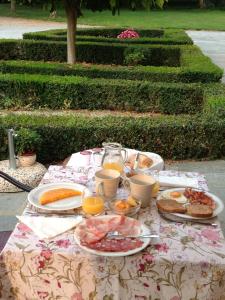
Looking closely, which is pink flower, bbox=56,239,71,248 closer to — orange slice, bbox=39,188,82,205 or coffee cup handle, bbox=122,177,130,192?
orange slice, bbox=39,188,82,205

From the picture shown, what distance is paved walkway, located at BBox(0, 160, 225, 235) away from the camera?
4410mm

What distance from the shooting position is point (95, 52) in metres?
13.3

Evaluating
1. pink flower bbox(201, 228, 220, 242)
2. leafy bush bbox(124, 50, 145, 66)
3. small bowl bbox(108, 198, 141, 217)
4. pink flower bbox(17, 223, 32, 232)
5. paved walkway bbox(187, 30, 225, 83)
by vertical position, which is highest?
small bowl bbox(108, 198, 141, 217)

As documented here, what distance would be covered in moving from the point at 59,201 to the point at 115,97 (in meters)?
6.24

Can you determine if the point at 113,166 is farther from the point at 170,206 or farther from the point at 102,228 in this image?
the point at 102,228

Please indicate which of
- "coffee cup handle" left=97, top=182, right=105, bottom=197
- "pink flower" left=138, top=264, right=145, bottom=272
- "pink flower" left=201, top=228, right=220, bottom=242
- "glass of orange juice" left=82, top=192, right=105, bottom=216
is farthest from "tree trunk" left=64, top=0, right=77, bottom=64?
"pink flower" left=138, top=264, right=145, bottom=272

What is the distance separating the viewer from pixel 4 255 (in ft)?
8.03

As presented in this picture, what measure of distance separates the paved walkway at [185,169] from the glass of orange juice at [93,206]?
1.62 m

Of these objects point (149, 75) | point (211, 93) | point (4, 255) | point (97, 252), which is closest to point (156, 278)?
point (97, 252)

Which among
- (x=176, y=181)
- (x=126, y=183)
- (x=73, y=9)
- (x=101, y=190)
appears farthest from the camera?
(x=73, y=9)

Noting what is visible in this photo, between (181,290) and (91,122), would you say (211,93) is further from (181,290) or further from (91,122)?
(181,290)

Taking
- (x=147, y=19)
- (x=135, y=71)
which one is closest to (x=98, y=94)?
(x=135, y=71)

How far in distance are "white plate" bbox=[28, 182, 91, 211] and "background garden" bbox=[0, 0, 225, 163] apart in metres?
2.81

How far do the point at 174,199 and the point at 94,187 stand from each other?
57 centimetres
